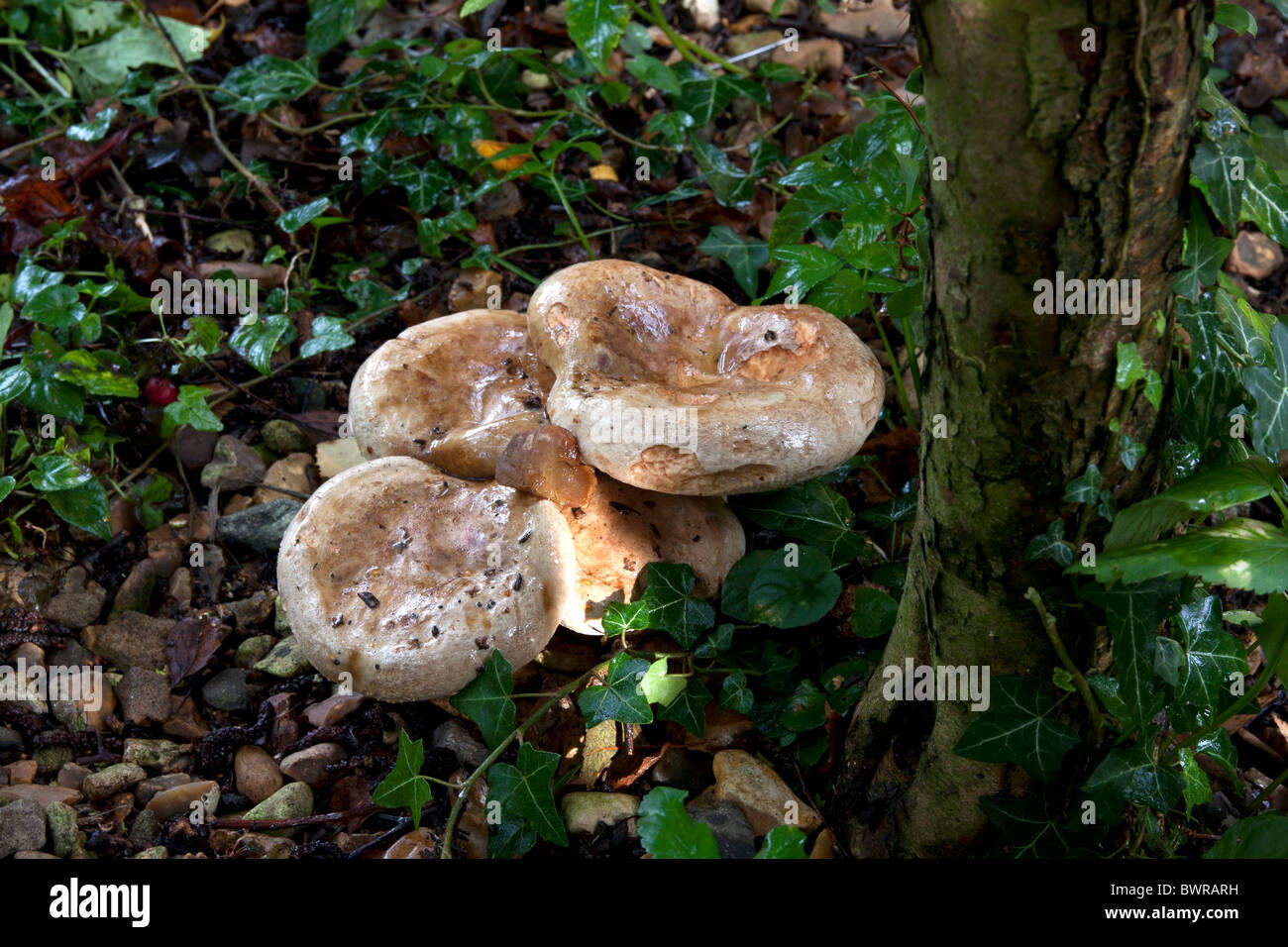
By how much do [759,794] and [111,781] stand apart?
2.21 meters

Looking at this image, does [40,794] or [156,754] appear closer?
[40,794]

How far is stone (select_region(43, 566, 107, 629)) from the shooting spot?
160 inches

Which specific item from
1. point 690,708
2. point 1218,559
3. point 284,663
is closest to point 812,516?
point 690,708

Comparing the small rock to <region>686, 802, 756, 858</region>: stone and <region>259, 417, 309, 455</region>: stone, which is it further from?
<region>686, 802, 756, 858</region>: stone

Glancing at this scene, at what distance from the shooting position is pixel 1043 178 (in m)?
2.13

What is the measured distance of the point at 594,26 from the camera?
4430mm

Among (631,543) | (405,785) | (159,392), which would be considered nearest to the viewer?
(405,785)

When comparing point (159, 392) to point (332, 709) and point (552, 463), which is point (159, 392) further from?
point (552, 463)

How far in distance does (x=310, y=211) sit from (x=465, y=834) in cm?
310

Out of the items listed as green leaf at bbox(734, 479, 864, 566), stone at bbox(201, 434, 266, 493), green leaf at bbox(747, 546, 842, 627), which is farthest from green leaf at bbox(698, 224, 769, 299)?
stone at bbox(201, 434, 266, 493)

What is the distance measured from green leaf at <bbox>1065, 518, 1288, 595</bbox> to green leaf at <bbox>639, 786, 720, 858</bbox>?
1.05 m

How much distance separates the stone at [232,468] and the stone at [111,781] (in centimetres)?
139

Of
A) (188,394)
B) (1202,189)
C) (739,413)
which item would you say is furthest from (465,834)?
(1202,189)

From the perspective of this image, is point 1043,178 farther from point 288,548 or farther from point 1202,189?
point 288,548
